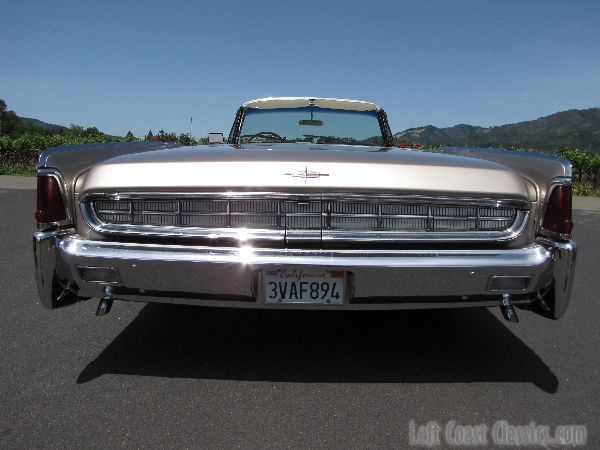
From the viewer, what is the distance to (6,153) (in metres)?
27.8

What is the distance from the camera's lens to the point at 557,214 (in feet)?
9.29

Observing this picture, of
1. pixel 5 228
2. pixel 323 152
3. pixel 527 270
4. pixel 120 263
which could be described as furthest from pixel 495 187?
pixel 5 228

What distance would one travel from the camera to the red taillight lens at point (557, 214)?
2.83 m

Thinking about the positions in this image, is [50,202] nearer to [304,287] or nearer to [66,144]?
[304,287]

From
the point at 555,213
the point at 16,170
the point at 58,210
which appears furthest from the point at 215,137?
the point at 16,170

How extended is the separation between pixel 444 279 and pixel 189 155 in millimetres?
1439

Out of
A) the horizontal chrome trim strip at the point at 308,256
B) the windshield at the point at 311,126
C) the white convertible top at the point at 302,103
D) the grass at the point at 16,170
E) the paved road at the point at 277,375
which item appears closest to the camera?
the paved road at the point at 277,375

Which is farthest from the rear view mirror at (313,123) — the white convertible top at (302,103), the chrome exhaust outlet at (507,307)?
the chrome exhaust outlet at (507,307)

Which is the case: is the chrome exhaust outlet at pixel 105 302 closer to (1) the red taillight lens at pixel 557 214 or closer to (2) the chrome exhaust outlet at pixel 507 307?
(2) the chrome exhaust outlet at pixel 507 307

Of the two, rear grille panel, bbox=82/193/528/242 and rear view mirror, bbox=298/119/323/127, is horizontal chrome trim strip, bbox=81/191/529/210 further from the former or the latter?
rear view mirror, bbox=298/119/323/127

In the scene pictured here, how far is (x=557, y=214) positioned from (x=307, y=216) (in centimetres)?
128

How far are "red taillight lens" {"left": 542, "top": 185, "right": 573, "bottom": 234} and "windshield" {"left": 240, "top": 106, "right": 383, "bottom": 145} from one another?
1.84 metres

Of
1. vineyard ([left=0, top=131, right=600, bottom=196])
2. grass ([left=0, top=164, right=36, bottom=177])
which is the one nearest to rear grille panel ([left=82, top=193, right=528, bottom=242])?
vineyard ([left=0, top=131, right=600, bottom=196])

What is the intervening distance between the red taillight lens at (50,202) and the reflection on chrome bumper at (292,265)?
155 millimetres
